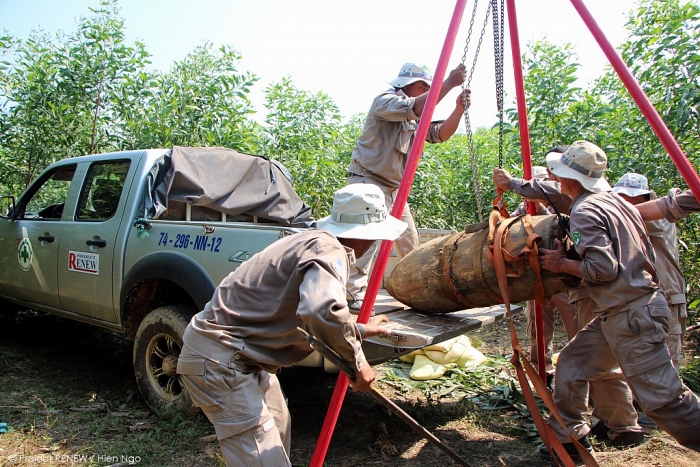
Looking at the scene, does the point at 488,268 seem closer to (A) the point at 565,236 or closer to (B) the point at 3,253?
(A) the point at 565,236

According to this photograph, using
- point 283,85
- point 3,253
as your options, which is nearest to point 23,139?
point 3,253

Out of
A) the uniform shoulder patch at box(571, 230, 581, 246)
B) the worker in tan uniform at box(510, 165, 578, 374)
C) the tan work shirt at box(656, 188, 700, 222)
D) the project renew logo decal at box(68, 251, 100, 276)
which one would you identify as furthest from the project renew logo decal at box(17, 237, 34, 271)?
the tan work shirt at box(656, 188, 700, 222)

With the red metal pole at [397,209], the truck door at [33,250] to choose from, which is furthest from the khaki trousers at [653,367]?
the truck door at [33,250]

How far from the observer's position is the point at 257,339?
2.34 m

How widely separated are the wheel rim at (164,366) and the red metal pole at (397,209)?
1518 mm

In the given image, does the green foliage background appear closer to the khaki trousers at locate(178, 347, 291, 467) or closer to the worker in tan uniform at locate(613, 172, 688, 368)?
the worker in tan uniform at locate(613, 172, 688, 368)

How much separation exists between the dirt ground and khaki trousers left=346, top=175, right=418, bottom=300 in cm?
99

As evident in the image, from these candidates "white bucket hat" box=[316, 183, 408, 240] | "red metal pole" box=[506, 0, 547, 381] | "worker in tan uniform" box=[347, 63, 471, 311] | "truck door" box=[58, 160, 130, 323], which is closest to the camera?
"white bucket hat" box=[316, 183, 408, 240]

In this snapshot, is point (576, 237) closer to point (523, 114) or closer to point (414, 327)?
point (414, 327)

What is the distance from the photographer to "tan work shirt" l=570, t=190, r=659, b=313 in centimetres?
284

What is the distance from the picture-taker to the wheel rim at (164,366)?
3.86m

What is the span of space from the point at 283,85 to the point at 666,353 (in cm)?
704

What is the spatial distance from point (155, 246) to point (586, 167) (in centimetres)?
304

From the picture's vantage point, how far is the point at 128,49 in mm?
8148
